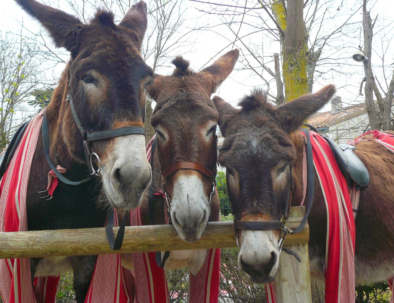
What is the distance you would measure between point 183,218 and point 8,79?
10.1 meters

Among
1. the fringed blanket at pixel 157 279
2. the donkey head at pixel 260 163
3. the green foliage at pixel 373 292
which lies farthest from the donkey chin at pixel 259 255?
the green foliage at pixel 373 292

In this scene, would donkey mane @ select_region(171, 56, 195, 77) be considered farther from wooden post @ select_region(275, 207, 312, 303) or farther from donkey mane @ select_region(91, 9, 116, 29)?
wooden post @ select_region(275, 207, 312, 303)

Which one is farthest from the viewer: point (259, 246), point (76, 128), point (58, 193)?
point (58, 193)

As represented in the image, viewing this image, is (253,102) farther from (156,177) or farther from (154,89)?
(156,177)

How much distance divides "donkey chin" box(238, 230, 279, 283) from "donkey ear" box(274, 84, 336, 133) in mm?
930

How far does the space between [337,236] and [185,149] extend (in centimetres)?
130

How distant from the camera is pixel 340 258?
246cm

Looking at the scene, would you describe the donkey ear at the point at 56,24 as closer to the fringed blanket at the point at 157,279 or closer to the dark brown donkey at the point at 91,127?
Result: the dark brown donkey at the point at 91,127

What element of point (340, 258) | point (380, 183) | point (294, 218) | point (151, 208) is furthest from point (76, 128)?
point (380, 183)

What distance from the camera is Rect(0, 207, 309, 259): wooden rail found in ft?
6.73

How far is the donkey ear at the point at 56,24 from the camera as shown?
2430 mm

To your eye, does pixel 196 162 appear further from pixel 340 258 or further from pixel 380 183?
pixel 380 183

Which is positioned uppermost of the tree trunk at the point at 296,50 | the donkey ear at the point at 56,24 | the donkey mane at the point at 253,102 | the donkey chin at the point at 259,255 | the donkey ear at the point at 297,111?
the tree trunk at the point at 296,50

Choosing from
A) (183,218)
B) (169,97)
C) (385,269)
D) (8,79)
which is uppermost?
(8,79)
